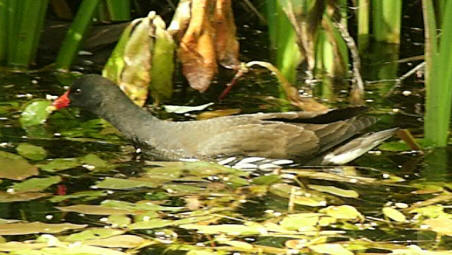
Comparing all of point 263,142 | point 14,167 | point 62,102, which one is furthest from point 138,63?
point 14,167

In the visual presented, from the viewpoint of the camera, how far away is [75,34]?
6.41 m

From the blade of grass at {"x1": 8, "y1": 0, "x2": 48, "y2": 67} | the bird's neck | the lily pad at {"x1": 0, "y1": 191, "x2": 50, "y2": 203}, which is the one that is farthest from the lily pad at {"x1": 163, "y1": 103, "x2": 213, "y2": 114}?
the lily pad at {"x1": 0, "y1": 191, "x2": 50, "y2": 203}

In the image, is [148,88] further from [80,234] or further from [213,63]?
[80,234]

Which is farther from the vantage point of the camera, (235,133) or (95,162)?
(235,133)

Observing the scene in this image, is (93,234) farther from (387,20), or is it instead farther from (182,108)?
(387,20)

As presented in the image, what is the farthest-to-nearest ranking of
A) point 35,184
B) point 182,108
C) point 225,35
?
point 225,35, point 182,108, point 35,184

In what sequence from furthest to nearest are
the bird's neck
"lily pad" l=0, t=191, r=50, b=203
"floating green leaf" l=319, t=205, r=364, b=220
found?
the bird's neck, "lily pad" l=0, t=191, r=50, b=203, "floating green leaf" l=319, t=205, r=364, b=220

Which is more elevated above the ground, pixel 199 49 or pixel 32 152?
pixel 199 49

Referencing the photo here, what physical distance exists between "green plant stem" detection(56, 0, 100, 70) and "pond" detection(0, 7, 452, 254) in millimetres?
519

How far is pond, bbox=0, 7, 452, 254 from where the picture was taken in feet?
13.1

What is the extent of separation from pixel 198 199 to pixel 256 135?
29.1 inches

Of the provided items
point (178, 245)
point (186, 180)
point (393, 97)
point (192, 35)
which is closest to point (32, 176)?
point (186, 180)

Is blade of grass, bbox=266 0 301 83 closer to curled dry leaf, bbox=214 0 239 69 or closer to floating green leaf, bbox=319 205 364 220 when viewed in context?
curled dry leaf, bbox=214 0 239 69

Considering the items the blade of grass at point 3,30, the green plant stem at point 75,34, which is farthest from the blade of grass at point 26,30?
the green plant stem at point 75,34
